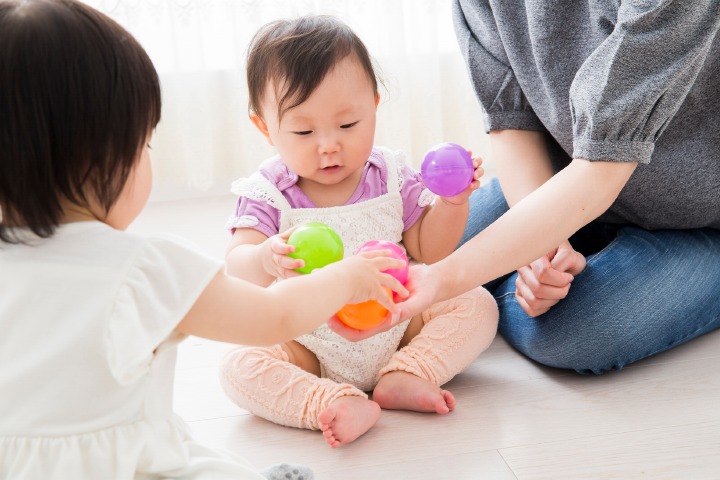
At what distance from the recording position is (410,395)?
3.54 feet

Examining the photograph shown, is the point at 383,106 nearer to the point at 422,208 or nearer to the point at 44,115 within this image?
the point at 422,208

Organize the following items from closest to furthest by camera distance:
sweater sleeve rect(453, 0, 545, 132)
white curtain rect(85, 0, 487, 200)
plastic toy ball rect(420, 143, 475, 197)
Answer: plastic toy ball rect(420, 143, 475, 197), sweater sleeve rect(453, 0, 545, 132), white curtain rect(85, 0, 487, 200)

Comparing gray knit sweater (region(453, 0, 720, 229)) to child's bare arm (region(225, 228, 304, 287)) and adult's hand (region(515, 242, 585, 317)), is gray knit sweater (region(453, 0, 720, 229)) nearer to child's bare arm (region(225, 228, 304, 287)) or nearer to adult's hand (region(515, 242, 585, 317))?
adult's hand (region(515, 242, 585, 317))

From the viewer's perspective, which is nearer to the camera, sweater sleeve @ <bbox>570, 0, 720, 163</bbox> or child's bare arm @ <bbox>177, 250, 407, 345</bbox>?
child's bare arm @ <bbox>177, 250, 407, 345</bbox>

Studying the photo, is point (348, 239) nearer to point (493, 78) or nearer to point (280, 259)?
point (280, 259)

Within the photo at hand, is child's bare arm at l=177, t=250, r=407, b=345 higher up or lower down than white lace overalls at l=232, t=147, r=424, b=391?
higher up

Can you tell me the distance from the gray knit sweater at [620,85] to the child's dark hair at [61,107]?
557 mm

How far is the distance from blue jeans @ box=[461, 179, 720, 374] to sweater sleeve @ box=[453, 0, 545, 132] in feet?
0.81

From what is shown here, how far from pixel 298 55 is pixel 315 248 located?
1.03ft

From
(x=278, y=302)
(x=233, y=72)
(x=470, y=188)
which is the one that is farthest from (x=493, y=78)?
(x=233, y=72)

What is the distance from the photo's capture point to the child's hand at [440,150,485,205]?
42.4 inches

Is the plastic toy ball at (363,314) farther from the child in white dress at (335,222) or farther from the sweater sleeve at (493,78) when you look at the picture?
the sweater sleeve at (493,78)

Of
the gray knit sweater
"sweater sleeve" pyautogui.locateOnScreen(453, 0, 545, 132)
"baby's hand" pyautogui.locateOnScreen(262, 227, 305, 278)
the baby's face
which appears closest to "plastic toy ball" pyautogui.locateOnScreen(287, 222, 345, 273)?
"baby's hand" pyautogui.locateOnScreen(262, 227, 305, 278)

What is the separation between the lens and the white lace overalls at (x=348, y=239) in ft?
3.75
